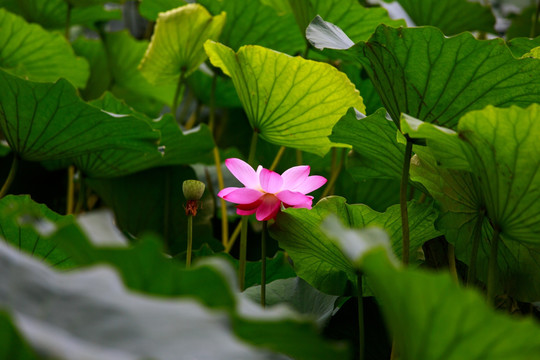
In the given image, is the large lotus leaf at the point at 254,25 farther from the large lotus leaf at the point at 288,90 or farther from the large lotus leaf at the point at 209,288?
the large lotus leaf at the point at 209,288

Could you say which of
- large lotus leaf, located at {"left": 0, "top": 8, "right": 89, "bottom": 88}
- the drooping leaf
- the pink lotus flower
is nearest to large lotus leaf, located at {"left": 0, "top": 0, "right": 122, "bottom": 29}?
large lotus leaf, located at {"left": 0, "top": 8, "right": 89, "bottom": 88}

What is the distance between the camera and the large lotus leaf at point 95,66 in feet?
3.79

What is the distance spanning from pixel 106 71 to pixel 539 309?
0.88 meters

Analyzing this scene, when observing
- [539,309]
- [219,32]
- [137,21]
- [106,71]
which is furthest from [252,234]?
[137,21]

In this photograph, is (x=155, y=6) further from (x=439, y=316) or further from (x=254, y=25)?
(x=439, y=316)

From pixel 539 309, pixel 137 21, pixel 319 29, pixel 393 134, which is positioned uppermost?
pixel 137 21

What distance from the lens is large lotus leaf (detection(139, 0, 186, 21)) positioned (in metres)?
0.90

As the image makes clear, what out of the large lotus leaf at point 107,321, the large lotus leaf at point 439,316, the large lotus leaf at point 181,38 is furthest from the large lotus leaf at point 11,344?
the large lotus leaf at point 181,38

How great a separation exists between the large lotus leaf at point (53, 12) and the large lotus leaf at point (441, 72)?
0.75m

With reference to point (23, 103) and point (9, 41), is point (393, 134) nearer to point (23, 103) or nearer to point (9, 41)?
point (23, 103)

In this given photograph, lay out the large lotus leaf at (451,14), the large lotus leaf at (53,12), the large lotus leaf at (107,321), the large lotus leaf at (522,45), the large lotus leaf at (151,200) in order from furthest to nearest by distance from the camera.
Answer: the large lotus leaf at (53,12) → the large lotus leaf at (451,14) → the large lotus leaf at (151,200) → the large lotus leaf at (522,45) → the large lotus leaf at (107,321)

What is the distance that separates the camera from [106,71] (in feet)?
3.83

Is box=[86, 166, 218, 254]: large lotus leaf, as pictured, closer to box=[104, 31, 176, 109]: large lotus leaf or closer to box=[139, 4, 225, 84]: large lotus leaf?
box=[139, 4, 225, 84]: large lotus leaf

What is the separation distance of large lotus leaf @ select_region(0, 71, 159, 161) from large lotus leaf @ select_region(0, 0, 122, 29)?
20.4 inches
